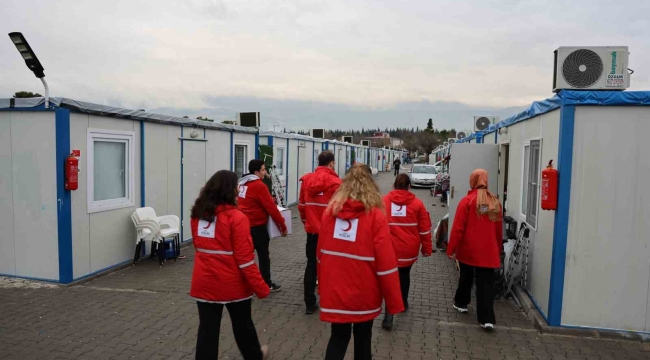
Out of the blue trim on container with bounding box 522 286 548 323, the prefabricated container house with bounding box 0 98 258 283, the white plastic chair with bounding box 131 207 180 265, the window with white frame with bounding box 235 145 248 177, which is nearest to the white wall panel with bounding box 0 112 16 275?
the prefabricated container house with bounding box 0 98 258 283

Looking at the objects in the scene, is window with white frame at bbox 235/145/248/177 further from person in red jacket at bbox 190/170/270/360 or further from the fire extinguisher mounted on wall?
person in red jacket at bbox 190/170/270/360

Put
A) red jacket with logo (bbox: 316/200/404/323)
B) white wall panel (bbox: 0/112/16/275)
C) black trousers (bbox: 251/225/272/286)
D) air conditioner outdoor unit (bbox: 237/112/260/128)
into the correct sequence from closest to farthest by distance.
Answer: red jacket with logo (bbox: 316/200/404/323), black trousers (bbox: 251/225/272/286), white wall panel (bbox: 0/112/16/275), air conditioner outdoor unit (bbox: 237/112/260/128)

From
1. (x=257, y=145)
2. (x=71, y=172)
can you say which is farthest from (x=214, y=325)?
(x=257, y=145)

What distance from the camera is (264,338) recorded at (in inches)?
195

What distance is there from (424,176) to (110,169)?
19.9 meters

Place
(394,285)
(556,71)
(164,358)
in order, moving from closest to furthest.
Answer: (394,285), (164,358), (556,71)

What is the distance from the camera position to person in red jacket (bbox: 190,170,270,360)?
141 inches

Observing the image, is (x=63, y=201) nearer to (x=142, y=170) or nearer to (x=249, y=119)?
(x=142, y=170)

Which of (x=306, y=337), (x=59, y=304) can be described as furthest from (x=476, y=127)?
(x=59, y=304)

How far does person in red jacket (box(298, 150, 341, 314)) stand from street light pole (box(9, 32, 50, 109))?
12.4 feet

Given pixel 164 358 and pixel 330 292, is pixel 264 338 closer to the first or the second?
pixel 164 358

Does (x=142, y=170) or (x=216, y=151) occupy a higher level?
(x=216, y=151)

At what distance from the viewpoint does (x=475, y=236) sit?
17.5 ft

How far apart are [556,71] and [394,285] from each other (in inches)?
145
